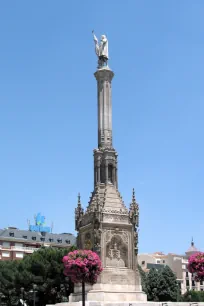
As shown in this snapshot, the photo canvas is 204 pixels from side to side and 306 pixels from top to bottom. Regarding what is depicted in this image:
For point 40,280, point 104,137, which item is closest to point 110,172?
point 104,137

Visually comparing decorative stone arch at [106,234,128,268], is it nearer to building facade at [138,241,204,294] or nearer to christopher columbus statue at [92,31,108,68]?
christopher columbus statue at [92,31,108,68]

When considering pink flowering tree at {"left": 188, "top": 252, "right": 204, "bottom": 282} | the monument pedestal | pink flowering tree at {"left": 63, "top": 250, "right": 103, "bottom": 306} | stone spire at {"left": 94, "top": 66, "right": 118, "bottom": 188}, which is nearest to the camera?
pink flowering tree at {"left": 63, "top": 250, "right": 103, "bottom": 306}

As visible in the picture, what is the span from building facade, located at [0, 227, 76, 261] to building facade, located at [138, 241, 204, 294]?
19.9m

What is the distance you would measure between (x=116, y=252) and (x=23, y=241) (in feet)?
227

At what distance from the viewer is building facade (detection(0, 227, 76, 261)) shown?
357 feet

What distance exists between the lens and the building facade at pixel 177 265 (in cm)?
12425

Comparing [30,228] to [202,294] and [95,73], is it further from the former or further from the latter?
[95,73]

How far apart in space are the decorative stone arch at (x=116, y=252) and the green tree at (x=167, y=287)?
30.6 meters

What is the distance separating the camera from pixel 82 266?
38500 millimetres

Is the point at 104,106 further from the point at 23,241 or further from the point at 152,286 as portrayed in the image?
the point at 23,241

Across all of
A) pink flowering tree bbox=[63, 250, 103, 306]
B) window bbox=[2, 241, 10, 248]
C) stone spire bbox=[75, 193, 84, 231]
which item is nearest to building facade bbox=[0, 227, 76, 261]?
window bbox=[2, 241, 10, 248]

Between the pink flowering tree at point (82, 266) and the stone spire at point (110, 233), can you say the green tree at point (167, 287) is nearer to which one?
the stone spire at point (110, 233)

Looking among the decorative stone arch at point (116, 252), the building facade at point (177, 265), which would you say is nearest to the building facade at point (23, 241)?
the building facade at point (177, 265)

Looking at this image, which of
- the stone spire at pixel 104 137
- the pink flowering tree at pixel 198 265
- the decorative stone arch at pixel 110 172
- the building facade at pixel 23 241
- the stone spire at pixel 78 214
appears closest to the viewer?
the pink flowering tree at pixel 198 265
